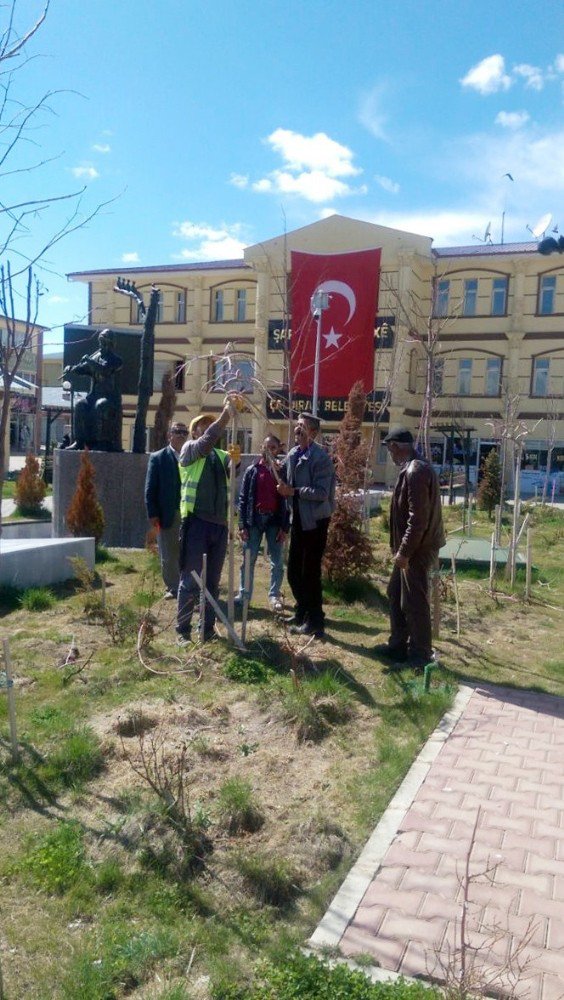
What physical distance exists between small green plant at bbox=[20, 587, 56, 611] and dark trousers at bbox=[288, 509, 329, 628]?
8.15 ft

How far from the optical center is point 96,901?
3.24 metres

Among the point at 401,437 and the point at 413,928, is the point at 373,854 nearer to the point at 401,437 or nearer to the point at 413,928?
the point at 413,928

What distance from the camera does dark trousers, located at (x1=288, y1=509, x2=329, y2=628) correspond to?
661cm

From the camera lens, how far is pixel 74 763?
431 cm

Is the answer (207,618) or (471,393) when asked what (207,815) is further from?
(471,393)

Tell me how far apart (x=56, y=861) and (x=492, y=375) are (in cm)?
3614

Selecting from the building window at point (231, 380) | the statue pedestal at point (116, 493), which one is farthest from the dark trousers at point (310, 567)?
the statue pedestal at point (116, 493)

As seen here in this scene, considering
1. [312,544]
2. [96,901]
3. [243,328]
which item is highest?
[243,328]

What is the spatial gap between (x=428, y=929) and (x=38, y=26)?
403 cm

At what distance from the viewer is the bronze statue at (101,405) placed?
12289 mm

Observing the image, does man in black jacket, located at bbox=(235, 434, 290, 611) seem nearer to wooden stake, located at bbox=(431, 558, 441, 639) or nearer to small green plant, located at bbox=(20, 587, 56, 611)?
wooden stake, located at bbox=(431, 558, 441, 639)

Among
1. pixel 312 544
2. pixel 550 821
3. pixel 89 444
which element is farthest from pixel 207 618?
pixel 89 444

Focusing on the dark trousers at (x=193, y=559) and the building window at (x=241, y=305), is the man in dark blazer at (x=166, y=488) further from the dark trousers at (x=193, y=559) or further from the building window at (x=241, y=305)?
the building window at (x=241, y=305)

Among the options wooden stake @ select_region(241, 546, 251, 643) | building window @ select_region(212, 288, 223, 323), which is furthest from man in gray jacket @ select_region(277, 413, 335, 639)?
building window @ select_region(212, 288, 223, 323)
